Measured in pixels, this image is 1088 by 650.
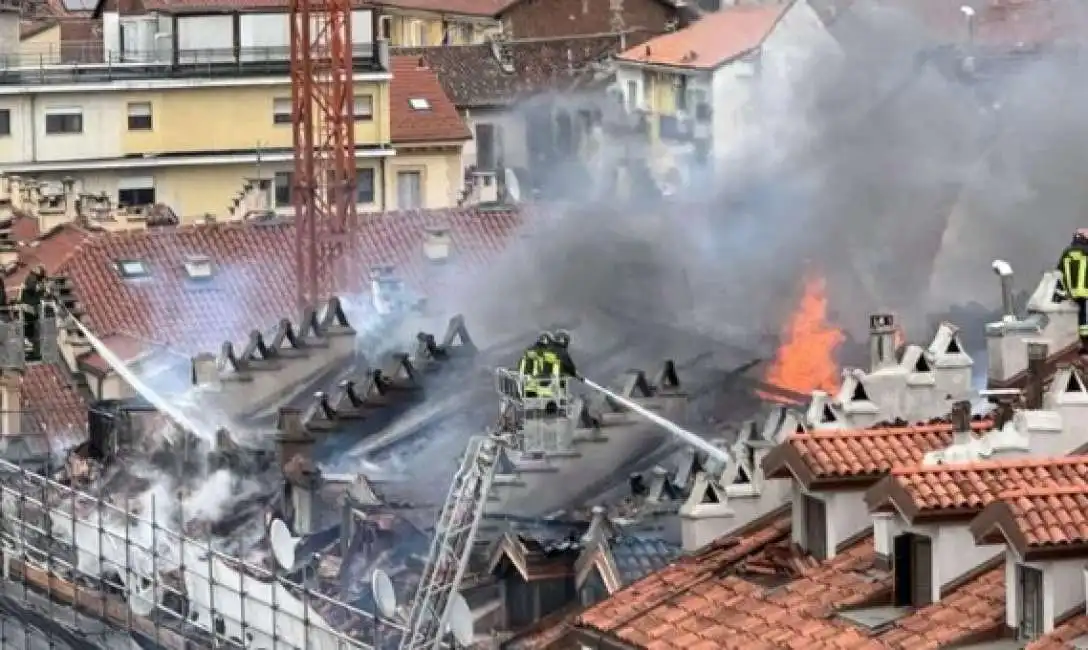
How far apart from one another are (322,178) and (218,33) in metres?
9.04

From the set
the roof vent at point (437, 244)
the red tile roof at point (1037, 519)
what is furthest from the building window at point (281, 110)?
the red tile roof at point (1037, 519)

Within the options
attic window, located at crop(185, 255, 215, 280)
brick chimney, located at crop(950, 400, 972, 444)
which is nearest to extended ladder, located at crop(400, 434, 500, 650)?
brick chimney, located at crop(950, 400, 972, 444)

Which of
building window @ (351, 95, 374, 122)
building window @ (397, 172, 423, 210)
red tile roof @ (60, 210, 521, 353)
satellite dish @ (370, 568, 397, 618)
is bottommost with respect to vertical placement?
building window @ (397, 172, 423, 210)

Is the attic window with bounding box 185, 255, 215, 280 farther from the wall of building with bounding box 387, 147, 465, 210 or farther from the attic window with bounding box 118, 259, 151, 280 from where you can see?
the wall of building with bounding box 387, 147, 465, 210

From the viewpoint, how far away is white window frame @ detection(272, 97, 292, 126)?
317ft

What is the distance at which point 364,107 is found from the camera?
98000mm

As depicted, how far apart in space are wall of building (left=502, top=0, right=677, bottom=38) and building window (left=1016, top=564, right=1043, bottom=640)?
91.9 metres

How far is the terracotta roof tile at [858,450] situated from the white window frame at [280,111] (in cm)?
5803

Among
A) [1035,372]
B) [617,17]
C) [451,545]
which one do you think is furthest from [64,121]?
[1035,372]

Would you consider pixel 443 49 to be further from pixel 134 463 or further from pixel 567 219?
pixel 134 463

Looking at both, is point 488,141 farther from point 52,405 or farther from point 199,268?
point 52,405

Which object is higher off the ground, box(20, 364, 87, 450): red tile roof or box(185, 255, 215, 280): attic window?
box(185, 255, 215, 280): attic window

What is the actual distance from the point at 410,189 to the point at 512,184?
3434 mm

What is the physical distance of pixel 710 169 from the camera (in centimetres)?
9156
